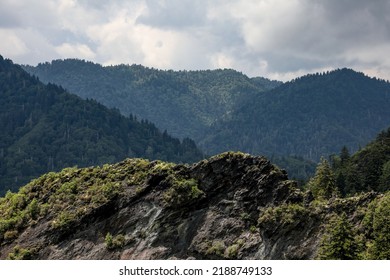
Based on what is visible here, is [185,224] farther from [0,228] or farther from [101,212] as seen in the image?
[0,228]

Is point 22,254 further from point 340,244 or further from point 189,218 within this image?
point 340,244

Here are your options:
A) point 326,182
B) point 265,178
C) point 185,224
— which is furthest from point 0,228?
point 326,182

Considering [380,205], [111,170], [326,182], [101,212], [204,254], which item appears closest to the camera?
[380,205]

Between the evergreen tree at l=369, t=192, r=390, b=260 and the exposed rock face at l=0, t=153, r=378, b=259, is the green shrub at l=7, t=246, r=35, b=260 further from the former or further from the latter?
the evergreen tree at l=369, t=192, r=390, b=260

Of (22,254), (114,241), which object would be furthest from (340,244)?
(22,254)

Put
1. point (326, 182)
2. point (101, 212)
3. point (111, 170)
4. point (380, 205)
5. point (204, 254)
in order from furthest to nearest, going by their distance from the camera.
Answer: point (326, 182) < point (111, 170) < point (101, 212) < point (204, 254) < point (380, 205)

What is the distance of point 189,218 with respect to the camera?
40844 millimetres

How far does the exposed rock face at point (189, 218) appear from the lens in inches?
1481

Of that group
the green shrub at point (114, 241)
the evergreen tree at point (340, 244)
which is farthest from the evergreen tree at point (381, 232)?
the green shrub at point (114, 241)

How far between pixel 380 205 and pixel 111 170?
2227cm

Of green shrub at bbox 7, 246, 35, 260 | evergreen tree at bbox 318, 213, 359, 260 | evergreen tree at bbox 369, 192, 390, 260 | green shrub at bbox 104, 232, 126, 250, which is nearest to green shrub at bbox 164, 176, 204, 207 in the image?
green shrub at bbox 104, 232, 126, 250

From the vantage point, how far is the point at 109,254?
39.6 meters

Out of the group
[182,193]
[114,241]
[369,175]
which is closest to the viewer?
[114,241]

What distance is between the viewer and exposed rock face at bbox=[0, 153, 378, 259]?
1481 inches
